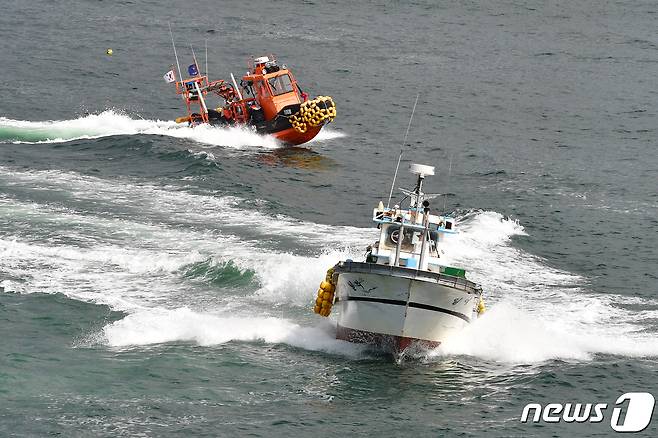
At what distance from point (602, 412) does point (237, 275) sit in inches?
499

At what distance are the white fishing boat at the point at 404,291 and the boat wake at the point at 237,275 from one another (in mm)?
863

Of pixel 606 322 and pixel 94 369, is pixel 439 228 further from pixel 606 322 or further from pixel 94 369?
pixel 94 369

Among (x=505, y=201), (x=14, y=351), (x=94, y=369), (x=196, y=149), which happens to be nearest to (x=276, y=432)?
(x=94, y=369)

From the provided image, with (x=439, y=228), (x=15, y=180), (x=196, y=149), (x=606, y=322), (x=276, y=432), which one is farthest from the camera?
(x=196, y=149)

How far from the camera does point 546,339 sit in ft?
100

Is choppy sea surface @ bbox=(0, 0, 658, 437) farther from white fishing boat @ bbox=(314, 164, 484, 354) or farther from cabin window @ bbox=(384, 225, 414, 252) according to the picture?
cabin window @ bbox=(384, 225, 414, 252)

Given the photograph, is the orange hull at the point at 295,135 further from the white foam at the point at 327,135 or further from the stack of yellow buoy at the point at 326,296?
the stack of yellow buoy at the point at 326,296

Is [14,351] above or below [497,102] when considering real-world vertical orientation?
below

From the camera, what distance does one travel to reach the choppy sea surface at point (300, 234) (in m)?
26.3

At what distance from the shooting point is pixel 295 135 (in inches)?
2207

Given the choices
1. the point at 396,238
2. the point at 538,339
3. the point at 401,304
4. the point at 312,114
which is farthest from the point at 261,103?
the point at 401,304

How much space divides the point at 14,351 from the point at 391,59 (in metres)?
54.6

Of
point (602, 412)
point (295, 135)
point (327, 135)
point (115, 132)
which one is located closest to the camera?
point (602, 412)

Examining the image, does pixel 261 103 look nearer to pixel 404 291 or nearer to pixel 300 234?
pixel 300 234
